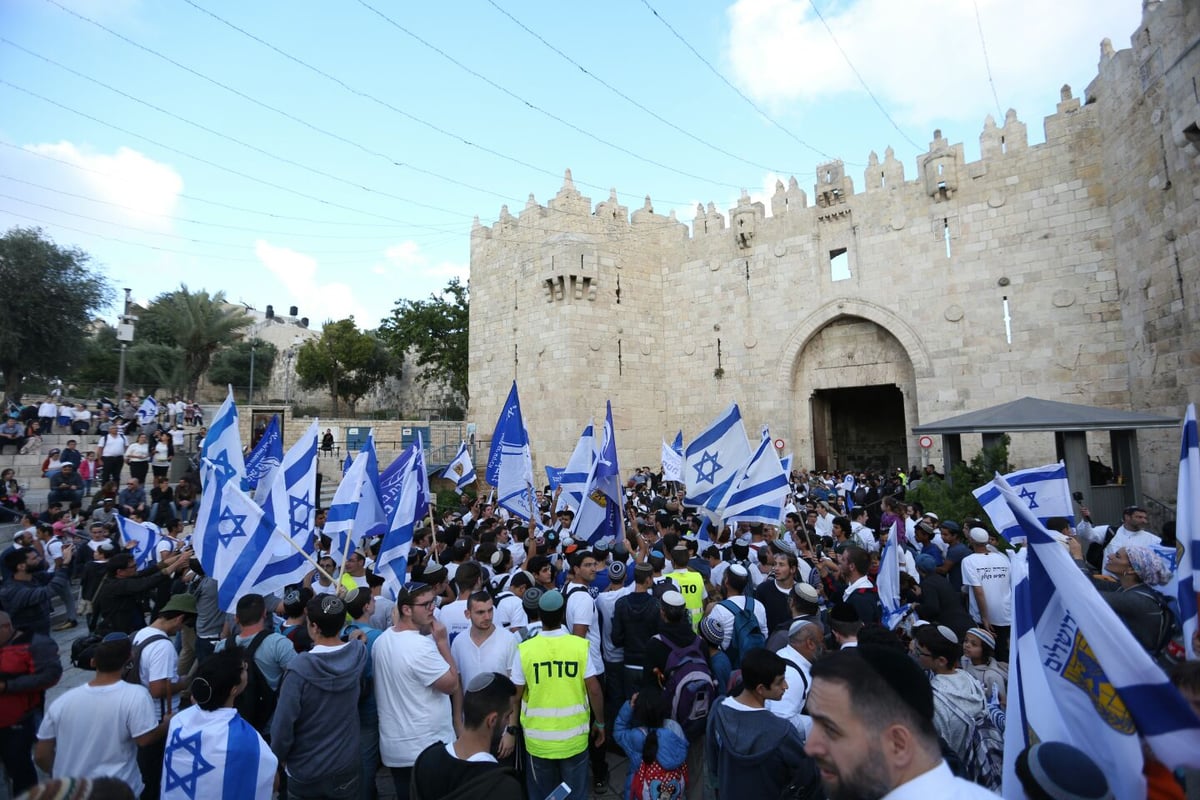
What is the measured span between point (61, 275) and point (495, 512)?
69.4 feet

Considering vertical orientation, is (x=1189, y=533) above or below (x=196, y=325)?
below

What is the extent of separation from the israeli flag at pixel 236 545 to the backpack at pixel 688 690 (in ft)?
9.90

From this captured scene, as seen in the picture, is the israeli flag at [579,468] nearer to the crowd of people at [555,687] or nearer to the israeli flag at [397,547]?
the crowd of people at [555,687]

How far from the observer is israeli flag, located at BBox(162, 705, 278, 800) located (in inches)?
96.7

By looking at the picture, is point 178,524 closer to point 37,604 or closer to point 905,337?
point 37,604

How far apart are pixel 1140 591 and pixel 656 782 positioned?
3631 millimetres

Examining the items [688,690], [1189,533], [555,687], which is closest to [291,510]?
[555,687]

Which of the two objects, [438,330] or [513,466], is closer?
[513,466]

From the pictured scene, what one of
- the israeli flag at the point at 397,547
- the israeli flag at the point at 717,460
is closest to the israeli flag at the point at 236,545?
the israeli flag at the point at 397,547

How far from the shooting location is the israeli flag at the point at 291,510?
4512 mm

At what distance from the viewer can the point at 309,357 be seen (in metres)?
36.1

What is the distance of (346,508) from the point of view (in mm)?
6516

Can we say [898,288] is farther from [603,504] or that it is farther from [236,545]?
[236,545]

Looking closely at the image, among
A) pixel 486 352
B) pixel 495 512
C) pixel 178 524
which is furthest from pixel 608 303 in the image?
pixel 178 524
